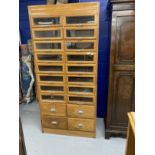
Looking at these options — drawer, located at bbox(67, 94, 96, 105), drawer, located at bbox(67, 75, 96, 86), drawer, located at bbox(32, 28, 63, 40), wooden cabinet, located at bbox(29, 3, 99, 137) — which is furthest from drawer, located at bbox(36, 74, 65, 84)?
drawer, located at bbox(32, 28, 63, 40)

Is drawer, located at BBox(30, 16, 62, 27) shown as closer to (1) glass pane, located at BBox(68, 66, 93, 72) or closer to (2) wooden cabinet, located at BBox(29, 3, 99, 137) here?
(2) wooden cabinet, located at BBox(29, 3, 99, 137)

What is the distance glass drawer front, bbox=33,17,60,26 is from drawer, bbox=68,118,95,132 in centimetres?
125

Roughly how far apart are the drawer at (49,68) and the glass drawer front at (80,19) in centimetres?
53

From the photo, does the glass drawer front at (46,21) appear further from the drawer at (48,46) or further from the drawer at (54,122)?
the drawer at (54,122)

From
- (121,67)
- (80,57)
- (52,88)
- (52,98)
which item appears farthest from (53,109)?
(121,67)

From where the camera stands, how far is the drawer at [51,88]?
2.19 meters

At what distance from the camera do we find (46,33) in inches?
80.7

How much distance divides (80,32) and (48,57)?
1.68 feet

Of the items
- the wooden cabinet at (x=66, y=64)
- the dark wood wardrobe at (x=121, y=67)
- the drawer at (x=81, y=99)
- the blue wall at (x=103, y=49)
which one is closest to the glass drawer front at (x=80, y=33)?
the wooden cabinet at (x=66, y=64)

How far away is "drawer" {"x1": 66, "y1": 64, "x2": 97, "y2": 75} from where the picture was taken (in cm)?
202
